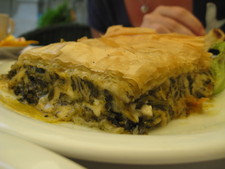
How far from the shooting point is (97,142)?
410 millimetres

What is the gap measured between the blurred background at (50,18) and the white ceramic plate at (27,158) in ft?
6.47

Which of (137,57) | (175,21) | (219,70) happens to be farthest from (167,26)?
(137,57)

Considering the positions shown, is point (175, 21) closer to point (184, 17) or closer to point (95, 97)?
point (184, 17)

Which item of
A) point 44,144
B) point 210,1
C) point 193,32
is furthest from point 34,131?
point 210,1

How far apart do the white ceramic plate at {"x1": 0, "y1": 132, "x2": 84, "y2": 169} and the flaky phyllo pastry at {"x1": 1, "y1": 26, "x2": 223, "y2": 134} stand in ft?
0.80

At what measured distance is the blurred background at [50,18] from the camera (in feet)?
7.54

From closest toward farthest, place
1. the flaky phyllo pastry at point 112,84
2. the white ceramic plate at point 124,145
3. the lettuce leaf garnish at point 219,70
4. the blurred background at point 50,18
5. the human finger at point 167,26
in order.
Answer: the white ceramic plate at point 124,145, the flaky phyllo pastry at point 112,84, the lettuce leaf garnish at point 219,70, the human finger at point 167,26, the blurred background at point 50,18

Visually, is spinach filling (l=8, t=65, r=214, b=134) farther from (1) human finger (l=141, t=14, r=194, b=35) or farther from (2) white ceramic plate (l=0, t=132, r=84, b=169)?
(1) human finger (l=141, t=14, r=194, b=35)

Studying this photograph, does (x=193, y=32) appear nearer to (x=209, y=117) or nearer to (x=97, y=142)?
(x=209, y=117)

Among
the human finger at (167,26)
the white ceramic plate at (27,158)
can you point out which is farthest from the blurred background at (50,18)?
the white ceramic plate at (27,158)

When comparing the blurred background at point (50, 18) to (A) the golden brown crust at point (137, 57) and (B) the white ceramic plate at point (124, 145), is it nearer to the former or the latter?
(A) the golden brown crust at point (137, 57)

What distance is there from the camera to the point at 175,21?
1554 millimetres

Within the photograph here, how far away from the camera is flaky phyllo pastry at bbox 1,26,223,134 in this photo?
1.78 feet

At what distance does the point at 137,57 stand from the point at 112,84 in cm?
12
